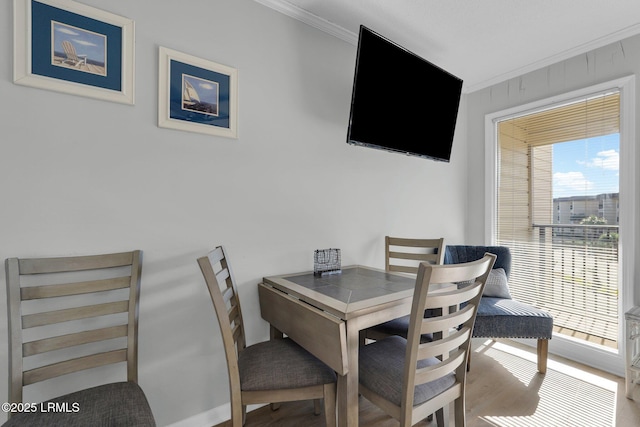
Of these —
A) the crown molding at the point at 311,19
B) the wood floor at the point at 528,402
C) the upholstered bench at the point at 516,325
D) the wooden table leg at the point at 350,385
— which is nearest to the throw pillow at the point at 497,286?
the upholstered bench at the point at 516,325

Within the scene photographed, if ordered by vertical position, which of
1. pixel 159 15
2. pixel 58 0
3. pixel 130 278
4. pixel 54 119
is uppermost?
pixel 159 15

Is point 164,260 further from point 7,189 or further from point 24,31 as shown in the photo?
point 24,31

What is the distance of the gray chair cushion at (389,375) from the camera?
123cm

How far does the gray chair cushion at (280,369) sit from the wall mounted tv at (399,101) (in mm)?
1297

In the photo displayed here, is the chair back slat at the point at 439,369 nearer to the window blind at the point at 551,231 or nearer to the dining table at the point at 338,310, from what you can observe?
the dining table at the point at 338,310

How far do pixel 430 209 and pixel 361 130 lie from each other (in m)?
1.32

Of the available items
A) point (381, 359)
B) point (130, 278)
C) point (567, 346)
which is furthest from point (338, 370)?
point (567, 346)

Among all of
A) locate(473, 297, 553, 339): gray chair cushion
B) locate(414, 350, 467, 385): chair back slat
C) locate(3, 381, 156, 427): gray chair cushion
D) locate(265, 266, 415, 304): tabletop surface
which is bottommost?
locate(473, 297, 553, 339): gray chair cushion

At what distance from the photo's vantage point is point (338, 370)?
1.23 m

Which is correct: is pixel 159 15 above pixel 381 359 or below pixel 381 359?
above

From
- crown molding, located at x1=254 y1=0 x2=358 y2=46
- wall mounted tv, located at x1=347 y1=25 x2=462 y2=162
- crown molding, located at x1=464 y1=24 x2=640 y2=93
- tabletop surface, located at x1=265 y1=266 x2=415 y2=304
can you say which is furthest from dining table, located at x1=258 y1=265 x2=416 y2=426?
crown molding, located at x1=464 y1=24 x2=640 y2=93

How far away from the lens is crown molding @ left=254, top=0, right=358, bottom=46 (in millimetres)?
1915

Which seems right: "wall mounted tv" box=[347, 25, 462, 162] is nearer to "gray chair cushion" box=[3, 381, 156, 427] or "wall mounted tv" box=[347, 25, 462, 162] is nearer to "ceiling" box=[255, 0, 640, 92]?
"ceiling" box=[255, 0, 640, 92]

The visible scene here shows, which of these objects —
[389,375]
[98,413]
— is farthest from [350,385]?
[98,413]
